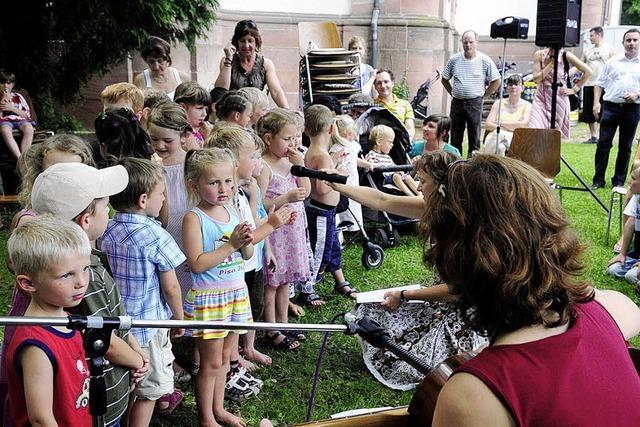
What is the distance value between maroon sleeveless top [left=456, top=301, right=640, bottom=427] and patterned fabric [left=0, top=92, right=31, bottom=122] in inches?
→ 311

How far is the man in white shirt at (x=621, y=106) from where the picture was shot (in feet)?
30.9

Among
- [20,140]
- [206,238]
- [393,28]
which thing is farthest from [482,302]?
[393,28]

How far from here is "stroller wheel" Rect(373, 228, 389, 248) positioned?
6711 mm

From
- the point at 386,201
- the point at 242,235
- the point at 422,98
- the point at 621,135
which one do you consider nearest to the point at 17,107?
the point at 386,201

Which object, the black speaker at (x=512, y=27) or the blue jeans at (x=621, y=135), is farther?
the blue jeans at (x=621, y=135)

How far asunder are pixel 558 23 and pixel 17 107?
22.5 feet

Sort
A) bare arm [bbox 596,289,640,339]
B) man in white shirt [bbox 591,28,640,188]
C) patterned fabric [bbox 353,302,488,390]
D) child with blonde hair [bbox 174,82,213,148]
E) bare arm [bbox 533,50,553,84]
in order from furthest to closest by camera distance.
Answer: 1. bare arm [bbox 533,50,553,84]
2. man in white shirt [bbox 591,28,640,188]
3. child with blonde hair [bbox 174,82,213,148]
4. patterned fabric [bbox 353,302,488,390]
5. bare arm [bbox 596,289,640,339]

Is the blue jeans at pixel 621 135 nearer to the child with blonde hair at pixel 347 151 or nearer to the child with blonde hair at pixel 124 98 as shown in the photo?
the child with blonde hair at pixel 347 151

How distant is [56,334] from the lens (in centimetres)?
212

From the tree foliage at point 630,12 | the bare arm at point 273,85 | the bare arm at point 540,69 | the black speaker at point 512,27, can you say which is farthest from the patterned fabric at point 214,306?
the tree foliage at point 630,12

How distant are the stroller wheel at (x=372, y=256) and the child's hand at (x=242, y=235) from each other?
299 centimetres

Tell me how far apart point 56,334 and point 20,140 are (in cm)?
698

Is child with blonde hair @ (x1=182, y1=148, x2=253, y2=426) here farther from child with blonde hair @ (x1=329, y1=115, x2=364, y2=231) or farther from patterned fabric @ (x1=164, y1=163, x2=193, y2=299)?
child with blonde hair @ (x1=329, y1=115, x2=364, y2=231)

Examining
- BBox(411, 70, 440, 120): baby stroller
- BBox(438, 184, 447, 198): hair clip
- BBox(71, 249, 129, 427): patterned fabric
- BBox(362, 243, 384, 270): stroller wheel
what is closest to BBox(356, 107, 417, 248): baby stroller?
BBox(362, 243, 384, 270): stroller wheel
